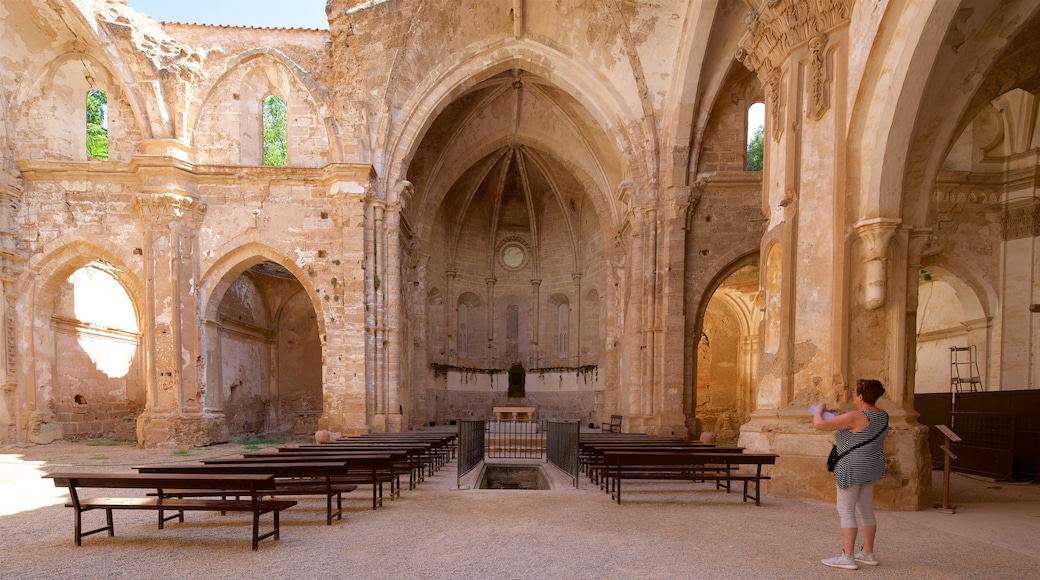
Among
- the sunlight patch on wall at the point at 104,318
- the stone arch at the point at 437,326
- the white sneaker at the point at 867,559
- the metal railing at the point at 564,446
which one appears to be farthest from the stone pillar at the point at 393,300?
the white sneaker at the point at 867,559

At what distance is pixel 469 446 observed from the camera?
9000 mm

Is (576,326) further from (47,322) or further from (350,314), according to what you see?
(47,322)

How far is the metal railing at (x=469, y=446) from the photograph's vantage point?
8188 millimetres

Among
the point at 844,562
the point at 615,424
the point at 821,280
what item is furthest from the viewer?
the point at 615,424

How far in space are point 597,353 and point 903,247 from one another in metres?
15.7

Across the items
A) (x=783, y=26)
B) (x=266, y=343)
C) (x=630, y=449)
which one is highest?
(x=783, y=26)

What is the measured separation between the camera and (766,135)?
27.5 feet

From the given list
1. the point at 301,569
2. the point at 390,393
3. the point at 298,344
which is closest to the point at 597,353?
the point at 390,393

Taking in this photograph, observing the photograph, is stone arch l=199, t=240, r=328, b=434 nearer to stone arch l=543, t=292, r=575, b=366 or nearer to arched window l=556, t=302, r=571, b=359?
stone arch l=543, t=292, r=575, b=366

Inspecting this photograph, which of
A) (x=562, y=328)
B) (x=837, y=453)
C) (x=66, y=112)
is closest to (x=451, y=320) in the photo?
(x=562, y=328)

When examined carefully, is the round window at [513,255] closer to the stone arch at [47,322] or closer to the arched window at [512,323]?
the arched window at [512,323]

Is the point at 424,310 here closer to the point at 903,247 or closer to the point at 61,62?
the point at 61,62

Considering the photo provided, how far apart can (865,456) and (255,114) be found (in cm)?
1640

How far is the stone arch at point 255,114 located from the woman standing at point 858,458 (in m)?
13.1
